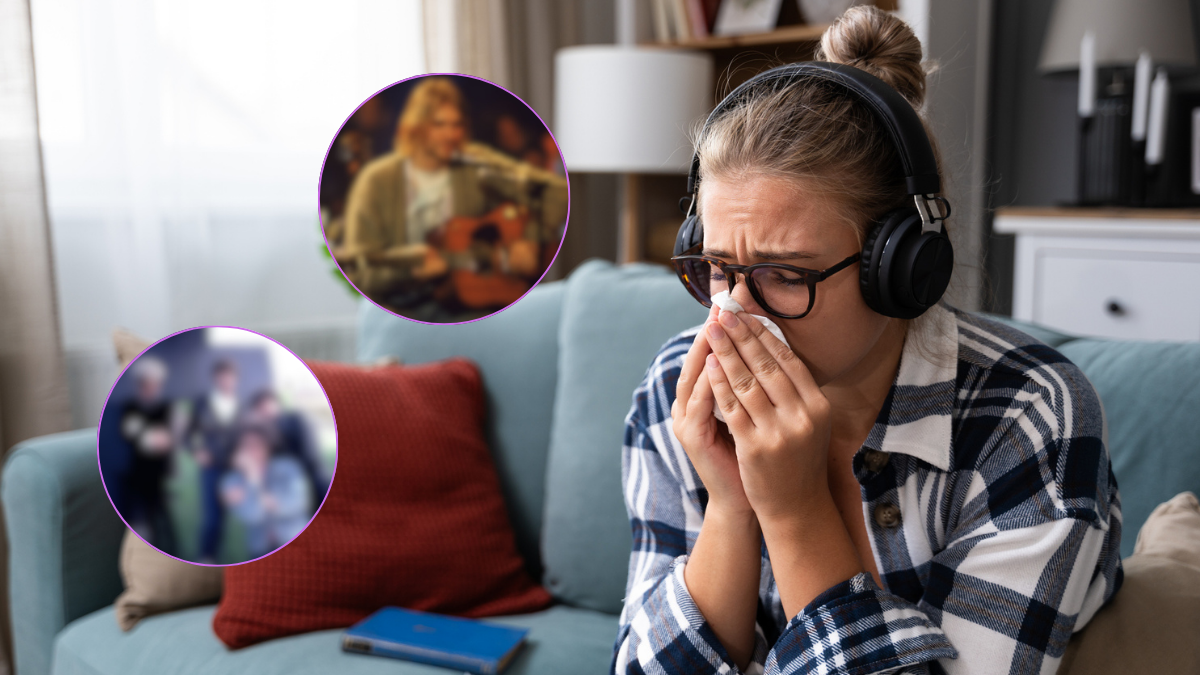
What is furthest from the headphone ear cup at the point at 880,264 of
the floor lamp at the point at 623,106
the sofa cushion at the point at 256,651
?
the floor lamp at the point at 623,106

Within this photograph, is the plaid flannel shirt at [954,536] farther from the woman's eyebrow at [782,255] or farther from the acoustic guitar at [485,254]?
the acoustic guitar at [485,254]

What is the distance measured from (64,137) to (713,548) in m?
1.78

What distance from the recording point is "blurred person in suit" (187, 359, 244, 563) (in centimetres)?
57

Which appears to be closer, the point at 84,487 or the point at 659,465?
the point at 659,465

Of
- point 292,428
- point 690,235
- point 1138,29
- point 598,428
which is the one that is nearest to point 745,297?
point 690,235

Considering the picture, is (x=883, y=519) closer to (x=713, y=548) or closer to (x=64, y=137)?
(x=713, y=548)

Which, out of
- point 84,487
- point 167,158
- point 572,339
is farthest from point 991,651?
point 167,158

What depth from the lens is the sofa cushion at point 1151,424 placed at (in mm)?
1081

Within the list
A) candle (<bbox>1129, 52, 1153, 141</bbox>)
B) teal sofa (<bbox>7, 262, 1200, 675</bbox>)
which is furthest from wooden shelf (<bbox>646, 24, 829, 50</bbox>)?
teal sofa (<bbox>7, 262, 1200, 675</bbox>)

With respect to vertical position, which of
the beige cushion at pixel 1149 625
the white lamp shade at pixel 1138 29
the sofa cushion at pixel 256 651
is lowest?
the sofa cushion at pixel 256 651

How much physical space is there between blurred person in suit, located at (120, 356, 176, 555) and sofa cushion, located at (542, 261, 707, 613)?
3.20 feet

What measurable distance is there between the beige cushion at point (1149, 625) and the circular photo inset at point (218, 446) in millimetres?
676

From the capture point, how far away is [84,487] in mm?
1450

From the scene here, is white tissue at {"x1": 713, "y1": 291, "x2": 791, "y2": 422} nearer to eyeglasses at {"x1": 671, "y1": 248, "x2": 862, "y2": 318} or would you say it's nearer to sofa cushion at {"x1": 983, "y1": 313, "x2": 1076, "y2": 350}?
eyeglasses at {"x1": 671, "y1": 248, "x2": 862, "y2": 318}
